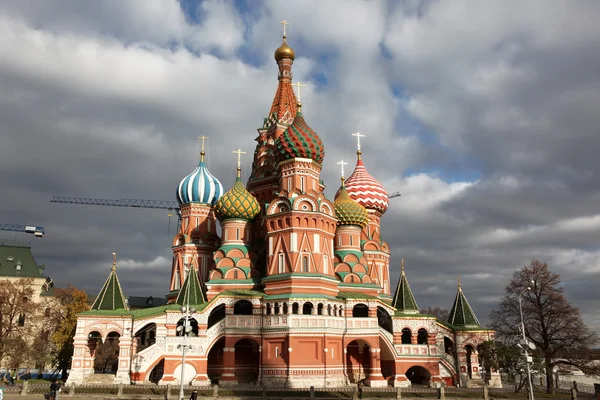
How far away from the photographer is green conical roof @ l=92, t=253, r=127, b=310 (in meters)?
35.2

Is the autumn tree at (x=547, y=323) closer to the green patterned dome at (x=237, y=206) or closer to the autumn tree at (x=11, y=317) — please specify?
the green patterned dome at (x=237, y=206)

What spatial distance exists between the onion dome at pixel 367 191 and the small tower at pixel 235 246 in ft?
38.6

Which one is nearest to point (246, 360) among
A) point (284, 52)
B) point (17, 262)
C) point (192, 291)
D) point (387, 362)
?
point (192, 291)

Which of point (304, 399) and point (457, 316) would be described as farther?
point (457, 316)

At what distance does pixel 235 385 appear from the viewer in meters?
33.5

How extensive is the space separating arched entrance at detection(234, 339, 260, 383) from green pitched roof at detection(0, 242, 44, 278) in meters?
39.9

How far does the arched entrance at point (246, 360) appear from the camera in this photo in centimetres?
3622

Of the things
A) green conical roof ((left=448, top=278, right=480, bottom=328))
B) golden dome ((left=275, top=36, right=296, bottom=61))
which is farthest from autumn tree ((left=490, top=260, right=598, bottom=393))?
golden dome ((left=275, top=36, right=296, bottom=61))

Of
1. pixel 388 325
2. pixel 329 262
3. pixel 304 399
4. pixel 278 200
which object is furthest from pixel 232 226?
pixel 304 399

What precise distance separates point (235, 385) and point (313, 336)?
6.01 metres

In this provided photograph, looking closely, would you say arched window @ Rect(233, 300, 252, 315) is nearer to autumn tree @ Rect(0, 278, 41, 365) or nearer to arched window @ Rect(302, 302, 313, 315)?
arched window @ Rect(302, 302, 313, 315)

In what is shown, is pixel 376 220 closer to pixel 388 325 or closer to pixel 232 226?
pixel 388 325

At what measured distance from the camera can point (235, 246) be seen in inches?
1564

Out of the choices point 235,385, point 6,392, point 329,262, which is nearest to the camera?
point 6,392
